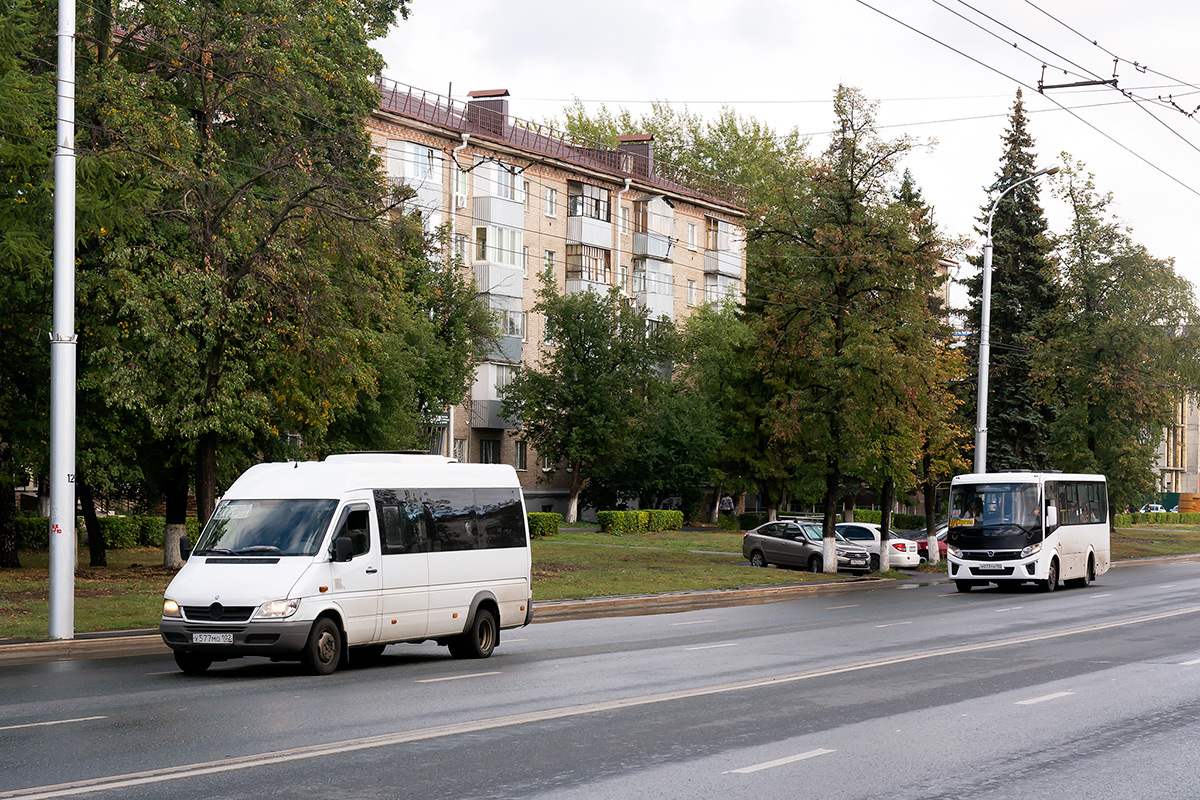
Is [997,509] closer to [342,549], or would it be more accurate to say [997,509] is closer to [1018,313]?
[342,549]

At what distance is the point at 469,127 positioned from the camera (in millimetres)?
59594

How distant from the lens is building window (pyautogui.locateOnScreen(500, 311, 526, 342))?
61031 mm

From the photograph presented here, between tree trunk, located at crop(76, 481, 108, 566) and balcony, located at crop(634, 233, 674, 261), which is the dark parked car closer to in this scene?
tree trunk, located at crop(76, 481, 108, 566)

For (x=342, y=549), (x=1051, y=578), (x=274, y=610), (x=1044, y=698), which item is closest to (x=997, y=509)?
(x=1051, y=578)

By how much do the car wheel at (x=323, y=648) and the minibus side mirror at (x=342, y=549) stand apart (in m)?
0.66

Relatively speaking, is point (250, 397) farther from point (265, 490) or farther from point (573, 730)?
point (573, 730)

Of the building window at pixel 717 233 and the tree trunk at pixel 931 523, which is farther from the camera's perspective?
the building window at pixel 717 233

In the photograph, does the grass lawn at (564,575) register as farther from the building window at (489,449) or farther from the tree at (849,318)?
the building window at (489,449)

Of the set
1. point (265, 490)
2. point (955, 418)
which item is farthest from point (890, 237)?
point (265, 490)

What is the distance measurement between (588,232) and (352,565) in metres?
52.9

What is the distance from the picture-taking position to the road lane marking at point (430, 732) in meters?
8.11

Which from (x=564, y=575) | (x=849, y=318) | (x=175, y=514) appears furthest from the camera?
(x=849, y=318)

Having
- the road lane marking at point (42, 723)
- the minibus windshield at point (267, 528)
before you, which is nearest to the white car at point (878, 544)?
the minibus windshield at point (267, 528)

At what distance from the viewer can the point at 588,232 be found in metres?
67.0
